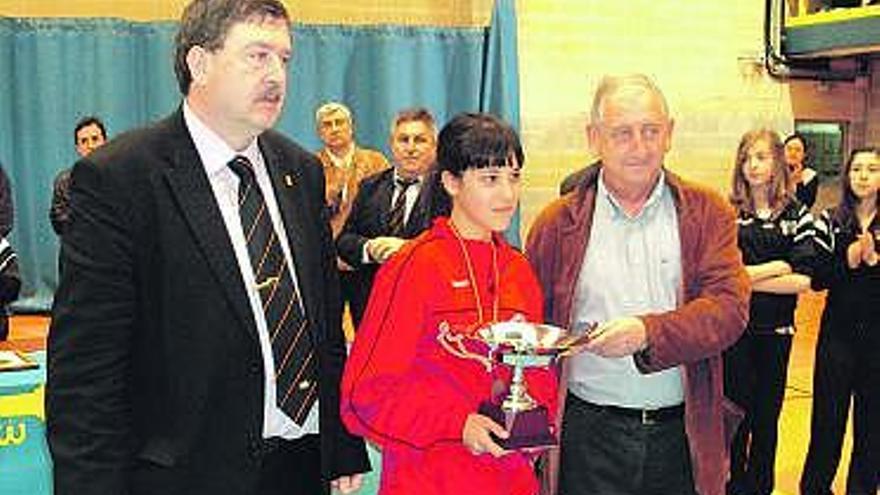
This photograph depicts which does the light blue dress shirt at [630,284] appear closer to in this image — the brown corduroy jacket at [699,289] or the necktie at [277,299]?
the brown corduroy jacket at [699,289]

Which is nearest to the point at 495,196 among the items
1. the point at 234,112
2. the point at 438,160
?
the point at 438,160

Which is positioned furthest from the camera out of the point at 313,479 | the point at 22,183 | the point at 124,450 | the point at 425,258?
the point at 22,183

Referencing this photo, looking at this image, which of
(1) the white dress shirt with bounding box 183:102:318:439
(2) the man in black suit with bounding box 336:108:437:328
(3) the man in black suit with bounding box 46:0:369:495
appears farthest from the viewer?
(2) the man in black suit with bounding box 336:108:437:328

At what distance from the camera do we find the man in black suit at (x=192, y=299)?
1.64m

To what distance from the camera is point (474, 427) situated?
80.4 inches

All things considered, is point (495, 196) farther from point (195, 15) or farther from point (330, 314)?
point (195, 15)

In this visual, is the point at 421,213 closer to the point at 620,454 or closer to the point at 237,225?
the point at 620,454

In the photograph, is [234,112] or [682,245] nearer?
[234,112]

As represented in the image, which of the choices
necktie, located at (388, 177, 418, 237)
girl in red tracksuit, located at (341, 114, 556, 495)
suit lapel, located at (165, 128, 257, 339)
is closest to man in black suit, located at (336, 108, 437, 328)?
necktie, located at (388, 177, 418, 237)

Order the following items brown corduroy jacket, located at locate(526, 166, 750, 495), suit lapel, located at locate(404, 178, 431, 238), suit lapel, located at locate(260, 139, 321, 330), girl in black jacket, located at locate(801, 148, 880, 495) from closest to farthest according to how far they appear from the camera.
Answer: suit lapel, located at locate(260, 139, 321, 330) → brown corduroy jacket, located at locate(526, 166, 750, 495) → suit lapel, located at locate(404, 178, 431, 238) → girl in black jacket, located at locate(801, 148, 880, 495)

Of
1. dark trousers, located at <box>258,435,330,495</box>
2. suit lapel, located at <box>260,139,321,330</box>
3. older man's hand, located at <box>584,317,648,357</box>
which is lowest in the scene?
dark trousers, located at <box>258,435,330,495</box>

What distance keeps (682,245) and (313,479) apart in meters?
1.00

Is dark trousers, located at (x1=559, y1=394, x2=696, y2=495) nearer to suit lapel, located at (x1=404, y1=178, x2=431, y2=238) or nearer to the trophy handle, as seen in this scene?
the trophy handle

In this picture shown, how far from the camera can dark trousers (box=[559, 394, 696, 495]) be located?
2328mm
